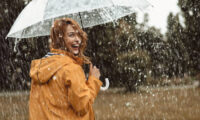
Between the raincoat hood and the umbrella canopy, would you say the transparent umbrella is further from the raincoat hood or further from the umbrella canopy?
the raincoat hood

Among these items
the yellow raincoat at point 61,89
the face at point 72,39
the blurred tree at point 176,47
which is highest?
the face at point 72,39

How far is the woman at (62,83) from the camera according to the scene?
2.37m

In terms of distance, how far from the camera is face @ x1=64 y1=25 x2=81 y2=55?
264cm

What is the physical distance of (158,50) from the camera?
88.0ft

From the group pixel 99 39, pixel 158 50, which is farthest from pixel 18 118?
pixel 158 50

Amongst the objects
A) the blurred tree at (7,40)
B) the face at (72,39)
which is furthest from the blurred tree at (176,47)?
the face at (72,39)

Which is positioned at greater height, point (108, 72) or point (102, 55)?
Result: point (102, 55)

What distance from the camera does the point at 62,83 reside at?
94.0 inches

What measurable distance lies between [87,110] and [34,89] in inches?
20.8

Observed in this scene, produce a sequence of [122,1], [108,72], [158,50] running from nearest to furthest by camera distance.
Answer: [122,1], [108,72], [158,50]

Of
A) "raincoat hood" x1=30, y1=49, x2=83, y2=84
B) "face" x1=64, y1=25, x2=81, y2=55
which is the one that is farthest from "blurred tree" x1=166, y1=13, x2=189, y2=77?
"raincoat hood" x1=30, y1=49, x2=83, y2=84

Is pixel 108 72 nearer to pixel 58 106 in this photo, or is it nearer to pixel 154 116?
pixel 154 116

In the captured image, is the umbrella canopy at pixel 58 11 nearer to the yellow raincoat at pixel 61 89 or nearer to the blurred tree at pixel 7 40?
the yellow raincoat at pixel 61 89

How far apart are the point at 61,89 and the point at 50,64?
0.76ft
